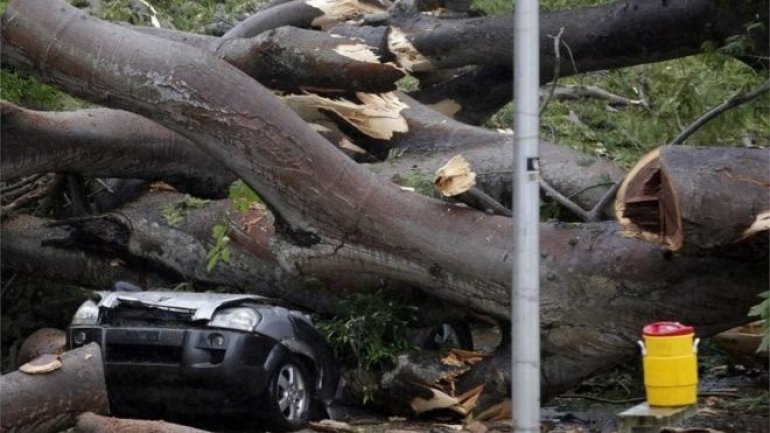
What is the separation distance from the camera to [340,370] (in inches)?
354

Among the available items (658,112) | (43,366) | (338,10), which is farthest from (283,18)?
(43,366)

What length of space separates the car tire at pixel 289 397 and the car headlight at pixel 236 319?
35cm

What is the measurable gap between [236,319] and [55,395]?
1346 millimetres

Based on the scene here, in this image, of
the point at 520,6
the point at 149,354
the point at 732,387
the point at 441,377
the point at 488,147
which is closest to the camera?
the point at 520,6

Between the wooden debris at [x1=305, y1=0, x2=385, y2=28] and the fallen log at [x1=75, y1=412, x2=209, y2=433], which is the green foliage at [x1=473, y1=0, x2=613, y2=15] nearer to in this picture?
the wooden debris at [x1=305, y1=0, x2=385, y2=28]

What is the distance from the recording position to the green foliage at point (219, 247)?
9.95 metres

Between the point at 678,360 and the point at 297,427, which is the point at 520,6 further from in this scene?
the point at 297,427

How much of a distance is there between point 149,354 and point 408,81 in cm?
562

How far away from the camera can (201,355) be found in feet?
26.5

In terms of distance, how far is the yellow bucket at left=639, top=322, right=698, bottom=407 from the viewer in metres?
6.42

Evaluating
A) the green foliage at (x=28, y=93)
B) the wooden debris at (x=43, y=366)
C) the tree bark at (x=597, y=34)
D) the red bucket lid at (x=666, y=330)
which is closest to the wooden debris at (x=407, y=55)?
the tree bark at (x=597, y=34)

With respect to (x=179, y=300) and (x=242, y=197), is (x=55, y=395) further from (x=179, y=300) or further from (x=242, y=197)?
(x=242, y=197)

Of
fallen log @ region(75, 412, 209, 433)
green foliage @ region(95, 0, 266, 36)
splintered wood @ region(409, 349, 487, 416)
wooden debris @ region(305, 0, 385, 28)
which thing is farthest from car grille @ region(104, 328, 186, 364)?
green foliage @ region(95, 0, 266, 36)

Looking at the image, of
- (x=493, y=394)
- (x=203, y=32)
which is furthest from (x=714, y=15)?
(x=203, y=32)
